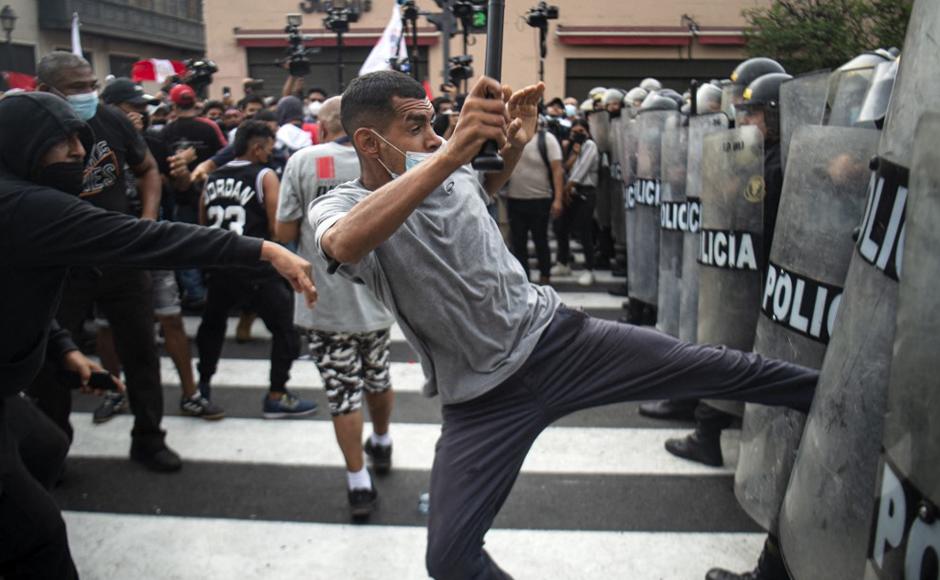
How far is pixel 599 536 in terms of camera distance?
353 cm

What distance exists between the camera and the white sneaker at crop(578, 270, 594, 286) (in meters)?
9.37

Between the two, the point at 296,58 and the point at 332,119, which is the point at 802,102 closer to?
the point at 332,119

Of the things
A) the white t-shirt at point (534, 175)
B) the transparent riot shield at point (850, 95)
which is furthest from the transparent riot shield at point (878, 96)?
the white t-shirt at point (534, 175)

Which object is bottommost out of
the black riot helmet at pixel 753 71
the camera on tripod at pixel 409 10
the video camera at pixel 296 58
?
the black riot helmet at pixel 753 71

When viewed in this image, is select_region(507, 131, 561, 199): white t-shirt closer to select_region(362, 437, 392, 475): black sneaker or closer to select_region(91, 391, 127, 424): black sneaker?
select_region(91, 391, 127, 424): black sneaker

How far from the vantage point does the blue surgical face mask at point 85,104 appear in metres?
4.05

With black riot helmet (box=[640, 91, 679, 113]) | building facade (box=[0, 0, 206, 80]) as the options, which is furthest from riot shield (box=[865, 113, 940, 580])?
building facade (box=[0, 0, 206, 80])

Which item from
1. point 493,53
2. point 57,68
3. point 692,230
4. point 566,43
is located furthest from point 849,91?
point 566,43

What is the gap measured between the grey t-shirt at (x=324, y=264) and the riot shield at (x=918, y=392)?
2.67 metres

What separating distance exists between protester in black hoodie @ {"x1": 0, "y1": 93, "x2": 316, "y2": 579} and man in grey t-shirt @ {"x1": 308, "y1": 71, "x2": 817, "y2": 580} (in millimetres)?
382

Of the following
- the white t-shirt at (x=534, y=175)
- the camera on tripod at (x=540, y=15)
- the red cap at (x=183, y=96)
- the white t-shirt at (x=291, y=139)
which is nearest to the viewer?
the white t-shirt at (x=291, y=139)

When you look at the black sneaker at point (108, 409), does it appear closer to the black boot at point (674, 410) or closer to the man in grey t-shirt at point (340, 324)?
the man in grey t-shirt at point (340, 324)

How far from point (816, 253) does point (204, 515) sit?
289 centimetres

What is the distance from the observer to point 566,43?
81.3 ft
